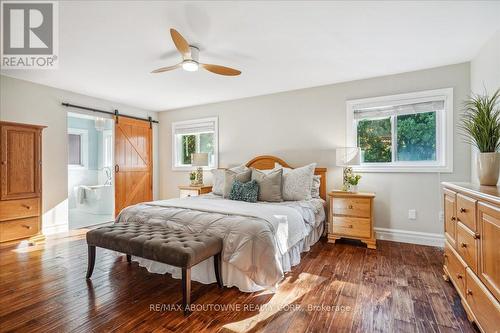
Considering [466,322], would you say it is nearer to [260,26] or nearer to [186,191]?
[260,26]

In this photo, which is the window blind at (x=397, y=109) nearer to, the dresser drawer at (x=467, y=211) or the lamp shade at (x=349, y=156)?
the lamp shade at (x=349, y=156)

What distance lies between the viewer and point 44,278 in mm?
2439

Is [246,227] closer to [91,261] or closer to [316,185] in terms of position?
[91,261]

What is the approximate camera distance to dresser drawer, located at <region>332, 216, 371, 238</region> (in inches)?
131

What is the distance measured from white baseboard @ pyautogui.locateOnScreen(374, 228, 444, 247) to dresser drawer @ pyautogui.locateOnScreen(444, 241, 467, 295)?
3.71ft

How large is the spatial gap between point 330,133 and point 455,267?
2.43 metres

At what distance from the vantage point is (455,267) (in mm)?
2072

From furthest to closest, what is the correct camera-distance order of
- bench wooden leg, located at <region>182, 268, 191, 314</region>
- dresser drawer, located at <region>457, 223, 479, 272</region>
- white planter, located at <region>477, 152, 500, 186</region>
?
1. white planter, located at <region>477, 152, 500, 186</region>
2. bench wooden leg, located at <region>182, 268, 191, 314</region>
3. dresser drawer, located at <region>457, 223, 479, 272</region>

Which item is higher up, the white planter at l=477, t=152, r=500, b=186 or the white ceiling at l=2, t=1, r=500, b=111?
the white ceiling at l=2, t=1, r=500, b=111

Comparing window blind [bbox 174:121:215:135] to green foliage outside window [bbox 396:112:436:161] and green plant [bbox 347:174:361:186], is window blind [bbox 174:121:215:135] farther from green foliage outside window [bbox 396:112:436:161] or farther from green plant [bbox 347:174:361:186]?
green foliage outside window [bbox 396:112:436:161]

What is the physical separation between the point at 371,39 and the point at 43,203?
5148mm

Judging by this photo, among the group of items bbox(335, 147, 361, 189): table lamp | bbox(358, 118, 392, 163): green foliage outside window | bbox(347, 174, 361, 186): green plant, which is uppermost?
bbox(358, 118, 392, 163): green foliage outside window

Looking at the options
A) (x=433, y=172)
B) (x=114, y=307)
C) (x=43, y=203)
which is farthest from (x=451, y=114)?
(x=43, y=203)

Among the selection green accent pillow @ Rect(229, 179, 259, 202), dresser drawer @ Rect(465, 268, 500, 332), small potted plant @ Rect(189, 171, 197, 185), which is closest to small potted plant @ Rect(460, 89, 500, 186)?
dresser drawer @ Rect(465, 268, 500, 332)
